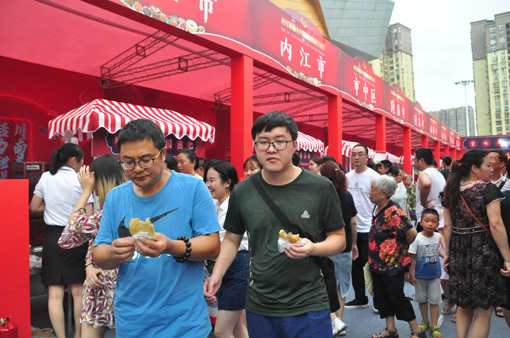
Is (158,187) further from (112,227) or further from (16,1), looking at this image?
(16,1)

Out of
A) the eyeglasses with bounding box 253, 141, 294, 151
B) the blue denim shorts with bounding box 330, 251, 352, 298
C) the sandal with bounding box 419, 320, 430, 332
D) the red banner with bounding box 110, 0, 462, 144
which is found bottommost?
the sandal with bounding box 419, 320, 430, 332

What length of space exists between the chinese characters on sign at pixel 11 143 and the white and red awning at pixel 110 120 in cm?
117

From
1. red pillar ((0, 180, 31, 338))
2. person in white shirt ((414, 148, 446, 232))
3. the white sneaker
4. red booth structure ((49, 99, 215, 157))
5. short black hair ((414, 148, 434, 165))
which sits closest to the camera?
red pillar ((0, 180, 31, 338))

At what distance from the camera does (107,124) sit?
7.57 metres

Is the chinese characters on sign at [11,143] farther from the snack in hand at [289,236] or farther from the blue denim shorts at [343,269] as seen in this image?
the snack in hand at [289,236]

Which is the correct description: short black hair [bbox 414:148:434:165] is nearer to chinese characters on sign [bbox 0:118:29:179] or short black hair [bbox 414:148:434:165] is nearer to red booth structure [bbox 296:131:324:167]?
red booth structure [bbox 296:131:324:167]

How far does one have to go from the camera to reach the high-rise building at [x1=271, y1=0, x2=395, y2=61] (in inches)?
938

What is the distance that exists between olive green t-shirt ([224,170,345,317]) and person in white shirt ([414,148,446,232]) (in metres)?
3.93

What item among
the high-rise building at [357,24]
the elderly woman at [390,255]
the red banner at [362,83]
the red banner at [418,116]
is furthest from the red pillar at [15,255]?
the red banner at [418,116]

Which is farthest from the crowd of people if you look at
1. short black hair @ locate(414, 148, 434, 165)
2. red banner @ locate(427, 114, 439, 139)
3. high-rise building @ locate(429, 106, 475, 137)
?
high-rise building @ locate(429, 106, 475, 137)

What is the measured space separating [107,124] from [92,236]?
5376mm

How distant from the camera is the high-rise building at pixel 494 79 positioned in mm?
69375

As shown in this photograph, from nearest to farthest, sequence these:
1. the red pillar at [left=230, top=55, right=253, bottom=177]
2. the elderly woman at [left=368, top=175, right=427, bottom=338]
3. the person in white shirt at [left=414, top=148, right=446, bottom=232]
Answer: the elderly woman at [left=368, top=175, right=427, bottom=338] < the person in white shirt at [left=414, top=148, right=446, bottom=232] < the red pillar at [left=230, top=55, right=253, bottom=177]

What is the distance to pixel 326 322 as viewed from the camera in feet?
6.47
